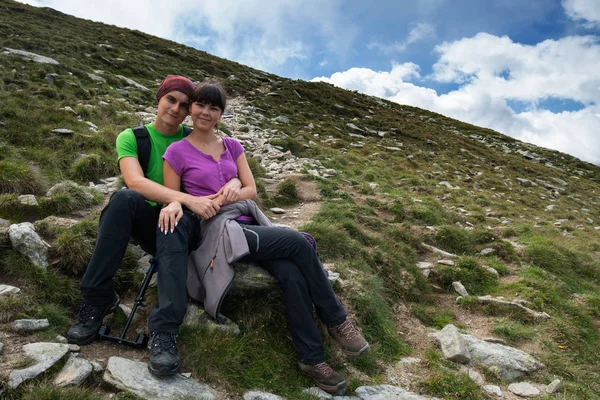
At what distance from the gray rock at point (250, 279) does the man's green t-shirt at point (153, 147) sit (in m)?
1.38

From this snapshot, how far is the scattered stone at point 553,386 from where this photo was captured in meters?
4.20

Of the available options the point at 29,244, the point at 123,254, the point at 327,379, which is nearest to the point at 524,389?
the point at 327,379

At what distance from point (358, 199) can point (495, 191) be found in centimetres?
989

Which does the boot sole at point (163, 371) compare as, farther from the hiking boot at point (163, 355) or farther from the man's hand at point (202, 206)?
the man's hand at point (202, 206)

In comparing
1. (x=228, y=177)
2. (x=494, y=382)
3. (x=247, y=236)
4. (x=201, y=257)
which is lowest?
(x=494, y=382)

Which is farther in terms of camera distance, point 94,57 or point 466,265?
point 94,57

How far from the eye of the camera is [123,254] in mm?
3525

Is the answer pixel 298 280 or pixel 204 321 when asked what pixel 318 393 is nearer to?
pixel 298 280

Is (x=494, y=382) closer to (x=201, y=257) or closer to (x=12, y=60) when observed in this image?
(x=201, y=257)

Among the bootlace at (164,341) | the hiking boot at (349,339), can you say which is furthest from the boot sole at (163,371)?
the hiking boot at (349,339)

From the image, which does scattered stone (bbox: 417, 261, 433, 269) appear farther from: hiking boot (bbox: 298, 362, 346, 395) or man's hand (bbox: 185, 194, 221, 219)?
man's hand (bbox: 185, 194, 221, 219)

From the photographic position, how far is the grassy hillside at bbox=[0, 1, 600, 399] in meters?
3.86

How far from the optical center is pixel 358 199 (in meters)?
10.1

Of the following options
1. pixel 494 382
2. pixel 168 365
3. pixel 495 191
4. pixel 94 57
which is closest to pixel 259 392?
pixel 168 365
